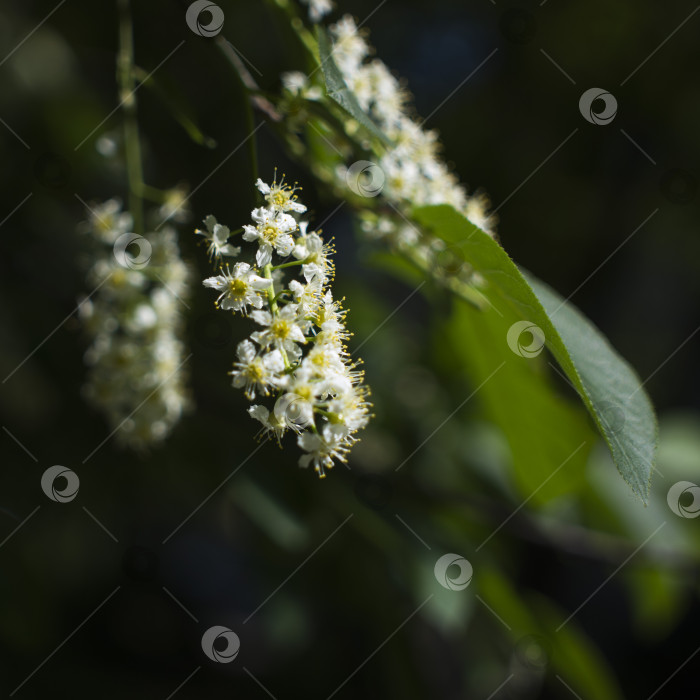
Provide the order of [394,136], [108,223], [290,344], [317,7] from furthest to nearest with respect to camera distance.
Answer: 1. [108,223]
2. [394,136]
3. [317,7]
4. [290,344]

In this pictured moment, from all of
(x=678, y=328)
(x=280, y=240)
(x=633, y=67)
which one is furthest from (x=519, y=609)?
(x=678, y=328)

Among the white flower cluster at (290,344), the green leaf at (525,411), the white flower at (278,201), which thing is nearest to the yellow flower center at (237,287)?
the white flower cluster at (290,344)

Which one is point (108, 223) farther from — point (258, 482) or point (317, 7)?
point (258, 482)

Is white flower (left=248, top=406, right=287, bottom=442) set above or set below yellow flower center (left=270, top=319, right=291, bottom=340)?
below

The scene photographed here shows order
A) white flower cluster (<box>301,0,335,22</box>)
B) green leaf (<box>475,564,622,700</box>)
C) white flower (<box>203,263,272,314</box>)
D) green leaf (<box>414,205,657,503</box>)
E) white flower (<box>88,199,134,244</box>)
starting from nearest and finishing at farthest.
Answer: green leaf (<box>414,205,657,503</box>)
white flower (<box>203,263,272,314</box>)
white flower cluster (<box>301,0,335,22</box>)
white flower (<box>88,199,134,244</box>)
green leaf (<box>475,564,622,700</box>)

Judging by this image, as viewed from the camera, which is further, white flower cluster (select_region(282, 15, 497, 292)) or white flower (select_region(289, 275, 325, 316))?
white flower cluster (select_region(282, 15, 497, 292))

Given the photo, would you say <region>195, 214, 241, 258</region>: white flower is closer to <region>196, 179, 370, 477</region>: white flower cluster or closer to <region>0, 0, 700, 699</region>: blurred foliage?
<region>196, 179, 370, 477</region>: white flower cluster

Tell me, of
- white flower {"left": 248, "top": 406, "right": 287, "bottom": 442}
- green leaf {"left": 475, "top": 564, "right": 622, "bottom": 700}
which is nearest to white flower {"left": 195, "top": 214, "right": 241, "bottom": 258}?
white flower {"left": 248, "top": 406, "right": 287, "bottom": 442}

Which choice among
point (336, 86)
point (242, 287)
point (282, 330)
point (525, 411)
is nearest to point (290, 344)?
point (282, 330)
